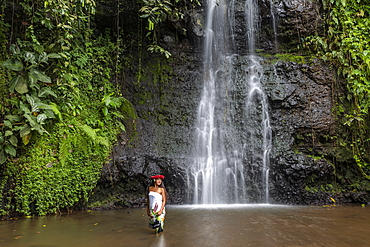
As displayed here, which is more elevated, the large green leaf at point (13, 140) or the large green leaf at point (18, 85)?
the large green leaf at point (18, 85)

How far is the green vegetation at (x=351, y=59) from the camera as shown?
8.58m

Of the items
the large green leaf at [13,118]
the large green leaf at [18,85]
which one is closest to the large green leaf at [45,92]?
the large green leaf at [18,85]

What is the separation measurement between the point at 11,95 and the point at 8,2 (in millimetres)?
3048

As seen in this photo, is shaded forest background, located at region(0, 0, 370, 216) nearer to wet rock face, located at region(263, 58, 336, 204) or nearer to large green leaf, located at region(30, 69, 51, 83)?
large green leaf, located at region(30, 69, 51, 83)

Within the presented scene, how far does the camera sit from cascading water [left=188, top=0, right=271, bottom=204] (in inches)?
318

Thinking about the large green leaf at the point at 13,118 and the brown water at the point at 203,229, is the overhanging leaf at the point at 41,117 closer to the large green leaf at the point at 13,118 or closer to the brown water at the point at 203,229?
the large green leaf at the point at 13,118

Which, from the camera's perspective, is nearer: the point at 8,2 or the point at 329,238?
the point at 329,238

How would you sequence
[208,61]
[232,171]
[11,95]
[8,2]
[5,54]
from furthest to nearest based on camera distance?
[208,61] < [232,171] < [8,2] < [5,54] < [11,95]

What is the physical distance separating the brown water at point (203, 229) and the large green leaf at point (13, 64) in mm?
3551

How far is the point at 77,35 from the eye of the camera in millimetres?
8352

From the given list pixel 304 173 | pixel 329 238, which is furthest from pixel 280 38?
pixel 329 238

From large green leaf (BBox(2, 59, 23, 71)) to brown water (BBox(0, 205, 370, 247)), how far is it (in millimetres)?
3551

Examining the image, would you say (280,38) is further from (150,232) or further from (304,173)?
(150,232)

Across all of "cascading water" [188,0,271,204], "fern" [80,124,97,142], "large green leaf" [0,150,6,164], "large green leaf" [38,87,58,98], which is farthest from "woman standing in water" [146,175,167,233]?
"large green leaf" [38,87,58,98]
